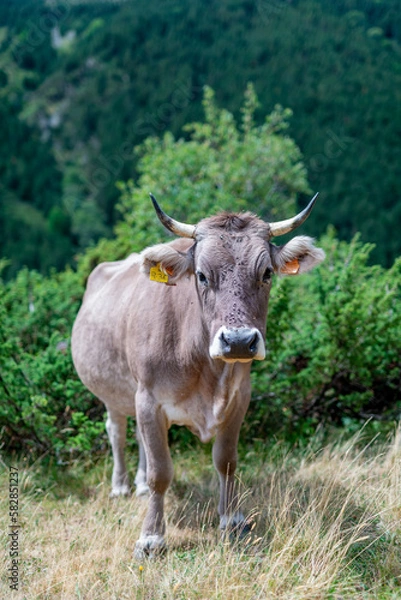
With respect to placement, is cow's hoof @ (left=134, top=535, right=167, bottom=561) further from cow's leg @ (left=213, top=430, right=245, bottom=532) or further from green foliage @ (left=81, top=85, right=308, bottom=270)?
green foliage @ (left=81, top=85, right=308, bottom=270)

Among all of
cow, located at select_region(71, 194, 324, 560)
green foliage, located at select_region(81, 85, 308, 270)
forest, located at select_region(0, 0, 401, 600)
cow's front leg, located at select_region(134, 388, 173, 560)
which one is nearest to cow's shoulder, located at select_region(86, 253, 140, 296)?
forest, located at select_region(0, 0, 401, 600)

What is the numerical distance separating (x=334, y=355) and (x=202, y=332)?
2.97 meters

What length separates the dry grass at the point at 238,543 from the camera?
4.07 m

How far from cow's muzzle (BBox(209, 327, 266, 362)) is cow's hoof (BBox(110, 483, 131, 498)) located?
8.83 ft

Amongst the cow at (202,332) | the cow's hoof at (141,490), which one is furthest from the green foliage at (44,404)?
the cow at (202,332)

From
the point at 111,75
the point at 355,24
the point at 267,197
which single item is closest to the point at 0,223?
the point at 111,75

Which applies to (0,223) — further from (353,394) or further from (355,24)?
(353,394)

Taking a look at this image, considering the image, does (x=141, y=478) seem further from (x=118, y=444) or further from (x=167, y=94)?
(x=167, y=94)

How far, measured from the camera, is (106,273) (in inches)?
274

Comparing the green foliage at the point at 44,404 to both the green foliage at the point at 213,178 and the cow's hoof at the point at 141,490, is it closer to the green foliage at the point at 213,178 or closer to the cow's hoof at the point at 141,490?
the cow's hoof at the point at 141,490

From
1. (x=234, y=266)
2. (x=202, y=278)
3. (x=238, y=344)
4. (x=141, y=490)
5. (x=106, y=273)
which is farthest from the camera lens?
(x=106, y=273)

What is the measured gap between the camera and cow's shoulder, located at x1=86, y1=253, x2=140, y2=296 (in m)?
6.63

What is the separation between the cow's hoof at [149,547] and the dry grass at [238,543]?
93 millimetres

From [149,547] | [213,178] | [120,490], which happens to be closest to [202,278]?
[149,547]
